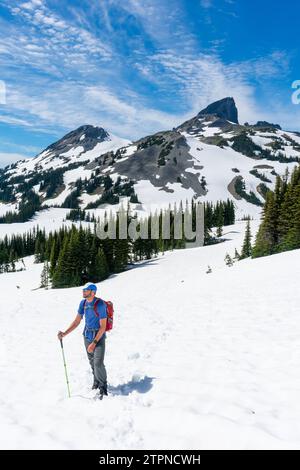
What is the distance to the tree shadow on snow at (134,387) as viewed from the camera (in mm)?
9742

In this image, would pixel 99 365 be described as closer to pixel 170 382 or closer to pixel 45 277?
pixel 170 382

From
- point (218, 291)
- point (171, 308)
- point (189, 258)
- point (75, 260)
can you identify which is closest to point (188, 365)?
point (171, 308)

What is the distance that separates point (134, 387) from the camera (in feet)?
33.0

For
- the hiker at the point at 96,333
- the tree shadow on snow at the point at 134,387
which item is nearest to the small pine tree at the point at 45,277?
the tree shadow on snow at the point at 134,387

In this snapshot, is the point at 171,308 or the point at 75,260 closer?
the point at 171,308

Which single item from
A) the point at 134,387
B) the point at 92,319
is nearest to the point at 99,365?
the point at 92,319

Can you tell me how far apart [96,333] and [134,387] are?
1948 millimetres

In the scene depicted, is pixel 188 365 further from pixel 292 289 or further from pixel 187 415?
pixel 292 289

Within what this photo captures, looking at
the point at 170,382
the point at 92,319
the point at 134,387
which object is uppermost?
the point at 92,319

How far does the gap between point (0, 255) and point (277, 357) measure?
13426 centimetres

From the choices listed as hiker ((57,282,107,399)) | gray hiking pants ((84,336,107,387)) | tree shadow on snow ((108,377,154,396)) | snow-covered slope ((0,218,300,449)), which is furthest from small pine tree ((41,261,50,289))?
gray hiking pants ((84,336,107,387))
